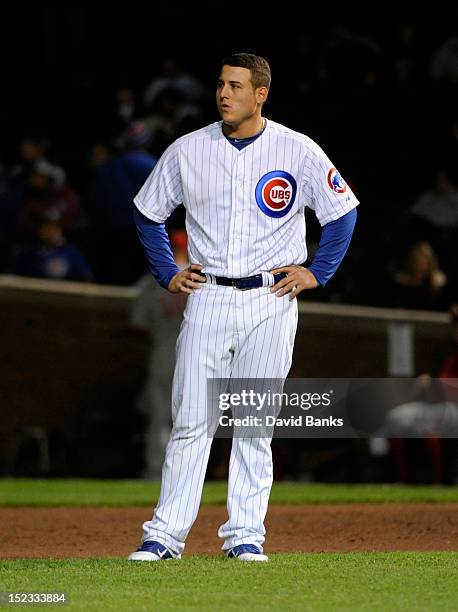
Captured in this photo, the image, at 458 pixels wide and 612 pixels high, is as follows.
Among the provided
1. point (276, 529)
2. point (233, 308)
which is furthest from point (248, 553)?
point (276, 529)

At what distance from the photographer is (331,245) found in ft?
20.5

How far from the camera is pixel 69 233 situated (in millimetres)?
15461

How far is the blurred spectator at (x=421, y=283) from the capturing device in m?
13.4

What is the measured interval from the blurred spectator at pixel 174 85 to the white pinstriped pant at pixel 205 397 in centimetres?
1069

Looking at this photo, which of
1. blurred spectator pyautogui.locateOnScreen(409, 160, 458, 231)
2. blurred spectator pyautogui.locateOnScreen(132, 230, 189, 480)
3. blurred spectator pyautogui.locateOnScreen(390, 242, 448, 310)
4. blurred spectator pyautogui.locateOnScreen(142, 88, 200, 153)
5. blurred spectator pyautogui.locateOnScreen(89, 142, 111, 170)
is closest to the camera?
blurred spectator pyautogui.locateOnScreen(132, 230, 189, 480)

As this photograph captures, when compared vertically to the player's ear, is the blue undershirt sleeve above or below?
below

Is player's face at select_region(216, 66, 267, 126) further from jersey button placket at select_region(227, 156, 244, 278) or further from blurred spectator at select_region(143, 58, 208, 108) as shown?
blurred spectator at select_region(143, 58, 208, 108)

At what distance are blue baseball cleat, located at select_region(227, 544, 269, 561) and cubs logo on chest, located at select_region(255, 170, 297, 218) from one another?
1438mm

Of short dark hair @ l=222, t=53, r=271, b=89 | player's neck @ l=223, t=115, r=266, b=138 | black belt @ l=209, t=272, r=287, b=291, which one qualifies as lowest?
black belt @ l=209, t=272, r=287, b=291

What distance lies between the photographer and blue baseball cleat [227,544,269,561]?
6039mm

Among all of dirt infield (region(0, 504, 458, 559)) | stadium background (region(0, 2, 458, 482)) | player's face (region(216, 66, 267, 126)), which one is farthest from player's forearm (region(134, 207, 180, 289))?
stadium background (region(0, 2, 458, 482))

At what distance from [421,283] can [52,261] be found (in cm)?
375

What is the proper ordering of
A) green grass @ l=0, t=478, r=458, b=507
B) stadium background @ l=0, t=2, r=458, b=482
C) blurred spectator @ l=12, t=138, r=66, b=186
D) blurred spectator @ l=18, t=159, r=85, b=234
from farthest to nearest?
blurred spectator @ l=12, t=138, r=66, b=186
blurred spectator @ l=18, t=159, r=85, b=234
stadium background @ l=0, t=2, r=458, b=482
green grass @ l=0, t=478, r=458, b=507

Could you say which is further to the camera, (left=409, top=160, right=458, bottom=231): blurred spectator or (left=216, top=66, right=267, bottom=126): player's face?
(left=409, top=160, right=458, bottom=231): blurred spectator
